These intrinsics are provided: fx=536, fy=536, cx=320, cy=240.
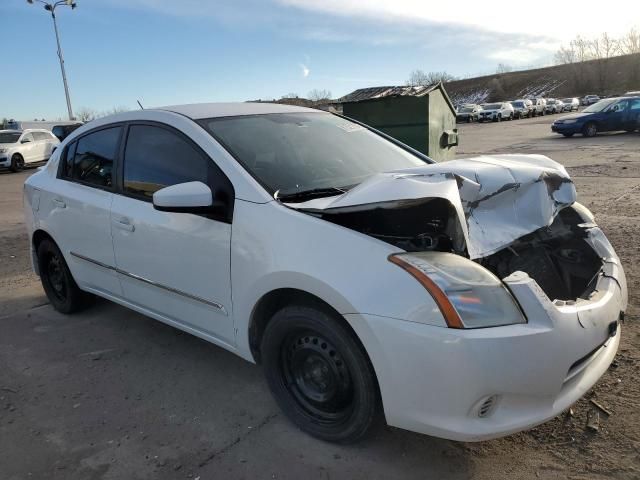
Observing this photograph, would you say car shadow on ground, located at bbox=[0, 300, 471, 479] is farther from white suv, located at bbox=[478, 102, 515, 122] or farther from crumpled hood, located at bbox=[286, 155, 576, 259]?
white suv, located at bbox=[478, 102, 515, 122]

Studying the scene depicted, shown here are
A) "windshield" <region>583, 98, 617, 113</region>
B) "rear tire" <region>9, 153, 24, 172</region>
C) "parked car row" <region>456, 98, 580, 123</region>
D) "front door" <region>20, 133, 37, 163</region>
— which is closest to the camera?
"rear tire" <region>9, 153, 24, 172</region>

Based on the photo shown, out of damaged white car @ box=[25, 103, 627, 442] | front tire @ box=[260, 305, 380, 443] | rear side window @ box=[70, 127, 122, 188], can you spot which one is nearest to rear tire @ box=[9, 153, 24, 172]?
rear side window @ box=[70, 127, 122, 188]

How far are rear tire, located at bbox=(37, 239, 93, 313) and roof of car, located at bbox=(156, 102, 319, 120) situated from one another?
174 centimetres

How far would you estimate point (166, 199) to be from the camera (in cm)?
283

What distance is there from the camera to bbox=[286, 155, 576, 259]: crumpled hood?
242 cm

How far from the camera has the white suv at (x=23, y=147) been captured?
20.4m

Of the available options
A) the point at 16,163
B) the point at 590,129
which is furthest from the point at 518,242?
the point at 590,129

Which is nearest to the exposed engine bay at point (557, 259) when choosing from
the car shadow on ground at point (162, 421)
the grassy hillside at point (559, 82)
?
the car shadow on ground at point (162, 421)

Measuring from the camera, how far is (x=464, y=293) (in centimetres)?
218

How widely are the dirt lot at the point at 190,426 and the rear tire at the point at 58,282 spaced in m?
0.19

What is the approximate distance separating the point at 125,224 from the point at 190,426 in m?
1.40

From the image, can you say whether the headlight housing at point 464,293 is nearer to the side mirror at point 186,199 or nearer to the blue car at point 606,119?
the side mirror at point 186,199

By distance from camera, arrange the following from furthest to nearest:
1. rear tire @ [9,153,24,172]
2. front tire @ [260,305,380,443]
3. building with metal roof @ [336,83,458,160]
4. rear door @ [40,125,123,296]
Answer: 1. rear tire @ [9,153,24,172]
2. building with metal roof @ [336,83,458,160]
3. rear door @ [40,125,123,296]
4. front tire @ [260,305,380,443]

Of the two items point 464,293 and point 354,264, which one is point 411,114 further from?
point 464,293
